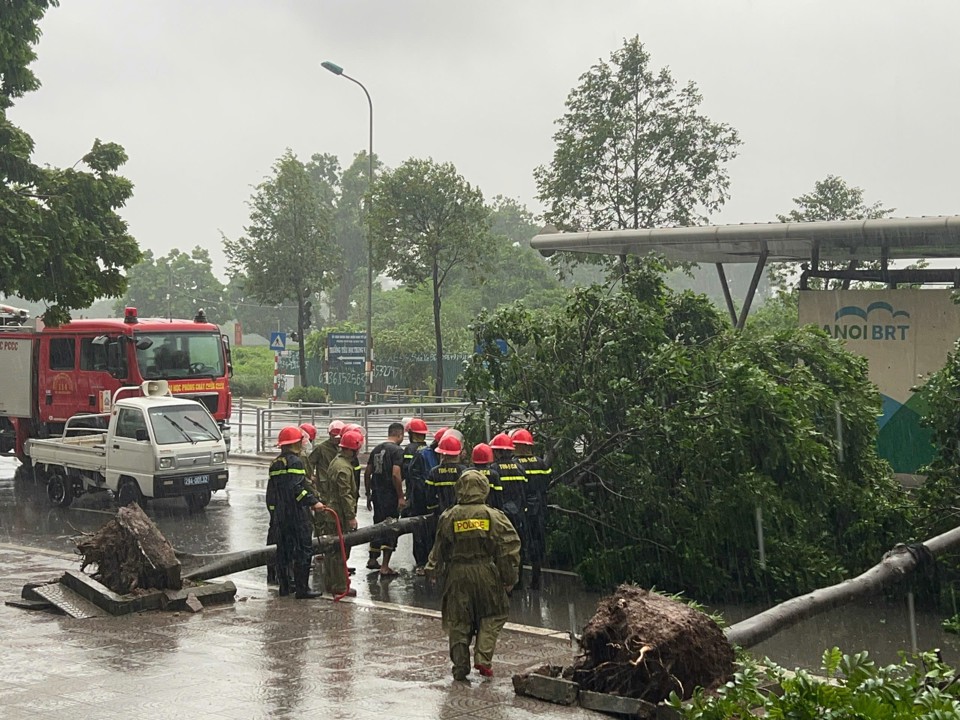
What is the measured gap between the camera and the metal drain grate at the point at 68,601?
11000 mm

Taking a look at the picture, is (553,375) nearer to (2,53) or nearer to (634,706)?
(634,706)

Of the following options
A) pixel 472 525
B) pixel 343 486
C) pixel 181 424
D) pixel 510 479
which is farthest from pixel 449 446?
pixel 181 424

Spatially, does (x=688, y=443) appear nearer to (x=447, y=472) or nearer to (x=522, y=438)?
(x=522, y=438)

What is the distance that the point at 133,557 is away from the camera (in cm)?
1136

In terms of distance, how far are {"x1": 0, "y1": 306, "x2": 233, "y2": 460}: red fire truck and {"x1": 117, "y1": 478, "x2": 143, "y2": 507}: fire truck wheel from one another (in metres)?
4.96

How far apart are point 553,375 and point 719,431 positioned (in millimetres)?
2364

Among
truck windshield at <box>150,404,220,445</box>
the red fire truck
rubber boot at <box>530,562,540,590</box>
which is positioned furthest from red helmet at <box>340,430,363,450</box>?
the red fire truck

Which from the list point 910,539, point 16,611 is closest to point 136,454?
point 16,611

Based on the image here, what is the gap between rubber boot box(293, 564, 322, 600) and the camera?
471 inches

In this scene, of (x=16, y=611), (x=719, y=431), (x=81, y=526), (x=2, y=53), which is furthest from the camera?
(x=2, y=53)

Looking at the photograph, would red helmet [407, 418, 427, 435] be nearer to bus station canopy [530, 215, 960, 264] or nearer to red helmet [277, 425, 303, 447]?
red helmet [277, 425, 303, 447]

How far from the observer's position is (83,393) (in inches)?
947

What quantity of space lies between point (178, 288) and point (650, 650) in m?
91.8

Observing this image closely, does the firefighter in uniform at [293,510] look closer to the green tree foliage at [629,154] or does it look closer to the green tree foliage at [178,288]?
the green tree foliage at [629,154]
